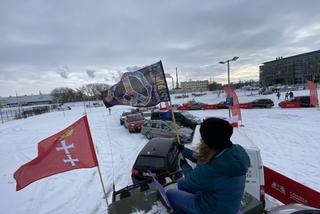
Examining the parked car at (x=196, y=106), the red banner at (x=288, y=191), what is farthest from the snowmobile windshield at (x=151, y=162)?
the parked car at (x=196, y=106)

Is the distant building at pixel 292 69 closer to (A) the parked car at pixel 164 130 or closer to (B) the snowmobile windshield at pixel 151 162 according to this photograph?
(A) the parked car at pixel 164 130

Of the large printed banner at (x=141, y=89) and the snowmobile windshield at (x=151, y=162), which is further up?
the large printed banner at (x=141, y=89)

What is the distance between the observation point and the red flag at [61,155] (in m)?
3.64

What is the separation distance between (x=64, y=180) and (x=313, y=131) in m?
13.2

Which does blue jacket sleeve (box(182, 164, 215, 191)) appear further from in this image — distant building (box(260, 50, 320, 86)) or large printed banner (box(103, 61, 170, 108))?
distant building (box(260, 50, 320, 86))

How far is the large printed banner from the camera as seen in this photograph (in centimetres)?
664

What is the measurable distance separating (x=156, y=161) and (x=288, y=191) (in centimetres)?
326

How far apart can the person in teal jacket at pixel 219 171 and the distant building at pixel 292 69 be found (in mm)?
110252

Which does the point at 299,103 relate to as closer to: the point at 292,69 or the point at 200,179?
the point at 200,179

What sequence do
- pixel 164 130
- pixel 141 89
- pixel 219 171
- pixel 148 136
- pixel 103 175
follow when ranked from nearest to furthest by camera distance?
1. pixel 219 171
2. pixel 141 89
3. pixel 103 175
4. pixel 164 130
5. pixel 148 136

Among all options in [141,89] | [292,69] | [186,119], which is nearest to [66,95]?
[186,119]

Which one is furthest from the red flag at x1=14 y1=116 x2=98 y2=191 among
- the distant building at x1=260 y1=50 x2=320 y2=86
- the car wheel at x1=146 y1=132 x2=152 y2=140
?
the distant building at x1=260 y1=50 x2=320 y2=86

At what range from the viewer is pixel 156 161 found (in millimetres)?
5773

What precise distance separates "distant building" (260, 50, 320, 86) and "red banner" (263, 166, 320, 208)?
106465mm
